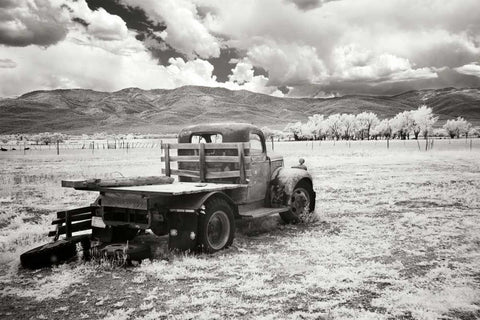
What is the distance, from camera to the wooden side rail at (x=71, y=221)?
6.62 metres

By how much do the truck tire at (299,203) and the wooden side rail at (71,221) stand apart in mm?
3930

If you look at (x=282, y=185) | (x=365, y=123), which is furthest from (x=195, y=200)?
(x=365, y=123)

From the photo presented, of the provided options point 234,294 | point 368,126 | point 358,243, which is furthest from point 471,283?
point 368,126

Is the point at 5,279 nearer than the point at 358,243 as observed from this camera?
Yes

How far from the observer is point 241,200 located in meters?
7.58

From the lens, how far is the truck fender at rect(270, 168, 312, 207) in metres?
8.35

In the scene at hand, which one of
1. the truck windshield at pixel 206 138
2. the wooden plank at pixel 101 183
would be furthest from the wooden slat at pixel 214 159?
the wooden plank at pixel 101 183

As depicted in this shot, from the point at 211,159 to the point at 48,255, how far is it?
312 cm

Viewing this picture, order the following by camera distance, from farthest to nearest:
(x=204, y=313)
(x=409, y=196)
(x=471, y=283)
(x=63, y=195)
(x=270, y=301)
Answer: (x=63, y=195) < (x=409, y=196) < (x=471, y=283) < (x=270, y=301) < (x=204, y=313)

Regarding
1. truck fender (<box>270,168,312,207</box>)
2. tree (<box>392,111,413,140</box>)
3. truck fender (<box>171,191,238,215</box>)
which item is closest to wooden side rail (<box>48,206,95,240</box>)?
truck fender (<box>171,191,238,215</box>)

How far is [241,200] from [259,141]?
4.95 ft

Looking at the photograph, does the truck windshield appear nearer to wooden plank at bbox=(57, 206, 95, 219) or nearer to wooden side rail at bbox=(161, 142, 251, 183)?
wooden side rail at bbox=(161, 142, 251, 183)

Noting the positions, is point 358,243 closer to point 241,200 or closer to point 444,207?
point 241,200

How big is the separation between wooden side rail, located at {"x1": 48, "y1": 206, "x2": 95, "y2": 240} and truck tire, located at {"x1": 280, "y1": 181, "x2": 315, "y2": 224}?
3930 millimetres
